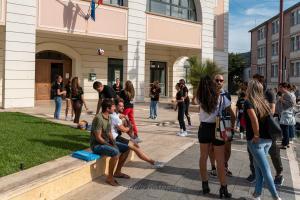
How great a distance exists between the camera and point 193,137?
1178cm

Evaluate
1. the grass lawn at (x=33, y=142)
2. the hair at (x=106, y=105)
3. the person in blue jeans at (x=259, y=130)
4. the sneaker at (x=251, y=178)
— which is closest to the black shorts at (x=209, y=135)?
the person in blue jeans at (x=259, y=130)

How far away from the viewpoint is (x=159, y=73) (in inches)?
1137

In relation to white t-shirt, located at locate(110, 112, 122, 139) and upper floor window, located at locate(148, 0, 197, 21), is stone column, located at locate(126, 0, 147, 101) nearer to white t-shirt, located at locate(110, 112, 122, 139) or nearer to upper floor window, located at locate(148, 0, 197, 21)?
upper floor window, located at locate(148, 0, 197, 21)

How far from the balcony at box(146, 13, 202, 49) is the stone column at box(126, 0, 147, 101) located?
571mm

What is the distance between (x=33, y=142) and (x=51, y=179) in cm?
279

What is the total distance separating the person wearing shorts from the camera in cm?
643

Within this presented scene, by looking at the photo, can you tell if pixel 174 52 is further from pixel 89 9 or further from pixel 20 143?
pixel 20 143

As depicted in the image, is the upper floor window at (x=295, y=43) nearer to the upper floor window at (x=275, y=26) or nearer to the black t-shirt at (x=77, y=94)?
the upper floor window at (x=275, y=26)

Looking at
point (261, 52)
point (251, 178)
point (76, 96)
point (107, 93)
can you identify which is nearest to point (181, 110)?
point (107, 93)

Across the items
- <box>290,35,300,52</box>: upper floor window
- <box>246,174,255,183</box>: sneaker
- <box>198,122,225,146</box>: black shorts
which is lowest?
<box>246,174,255,183</box>: sneaker

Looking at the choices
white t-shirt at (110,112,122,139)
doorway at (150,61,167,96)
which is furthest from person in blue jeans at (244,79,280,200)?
doorway at (150,61,167,96)

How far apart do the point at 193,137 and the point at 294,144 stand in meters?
2.84

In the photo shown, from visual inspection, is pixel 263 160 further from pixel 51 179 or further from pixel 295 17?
pixel 295 17

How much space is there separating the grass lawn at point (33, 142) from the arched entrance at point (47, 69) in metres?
10.9
